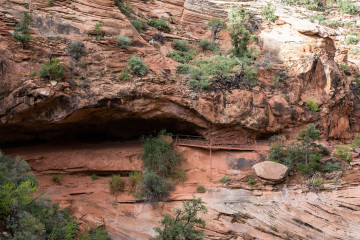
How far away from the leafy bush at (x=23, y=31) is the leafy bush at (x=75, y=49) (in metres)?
2.04

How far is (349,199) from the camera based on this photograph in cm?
1697

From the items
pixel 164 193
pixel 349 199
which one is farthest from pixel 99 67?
pixel 349 199

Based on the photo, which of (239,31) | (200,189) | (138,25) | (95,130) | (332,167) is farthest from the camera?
(239,31)

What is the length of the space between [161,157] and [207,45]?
40.6 ft

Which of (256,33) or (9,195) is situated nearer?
(9,195)

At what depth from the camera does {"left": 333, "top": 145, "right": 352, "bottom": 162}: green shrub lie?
19672 millimetres

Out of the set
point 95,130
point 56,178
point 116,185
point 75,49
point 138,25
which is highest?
point 138,25

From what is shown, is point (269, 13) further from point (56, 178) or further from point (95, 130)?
point (56, 178)

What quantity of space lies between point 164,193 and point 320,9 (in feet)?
102

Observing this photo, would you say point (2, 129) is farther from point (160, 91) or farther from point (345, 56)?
point (345, 56)

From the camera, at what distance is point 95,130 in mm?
21156

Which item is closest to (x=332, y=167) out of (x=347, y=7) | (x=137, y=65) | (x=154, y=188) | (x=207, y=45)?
(x=154, y=188)

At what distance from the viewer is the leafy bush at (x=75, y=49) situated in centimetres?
1817

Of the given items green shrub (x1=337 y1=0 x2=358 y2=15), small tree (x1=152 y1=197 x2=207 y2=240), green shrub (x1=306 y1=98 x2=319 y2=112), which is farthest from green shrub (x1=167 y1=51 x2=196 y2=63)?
green shrub (x1=337 y1=0 x2=358 y2=15)
